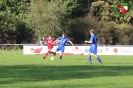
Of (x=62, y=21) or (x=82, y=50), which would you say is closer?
(x=82, y=50)

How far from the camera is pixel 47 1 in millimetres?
61406

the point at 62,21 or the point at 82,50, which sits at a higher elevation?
the point at 62,21

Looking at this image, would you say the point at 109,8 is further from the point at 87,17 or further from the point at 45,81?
the point at 45,81

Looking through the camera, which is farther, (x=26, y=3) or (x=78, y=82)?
(x=26, y=3)

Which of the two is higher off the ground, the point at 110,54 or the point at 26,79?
the point at 26,79

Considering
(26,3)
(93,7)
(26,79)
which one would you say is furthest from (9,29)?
(26,79)

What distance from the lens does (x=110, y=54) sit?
43781 millimetres

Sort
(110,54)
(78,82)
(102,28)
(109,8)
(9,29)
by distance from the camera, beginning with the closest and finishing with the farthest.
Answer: (78,82) < (110,54) < (9,29) < (102,28) < (109,8)

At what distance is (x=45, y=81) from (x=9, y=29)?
4483 centimetres

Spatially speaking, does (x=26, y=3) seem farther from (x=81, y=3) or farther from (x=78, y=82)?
(x=78, y=82)

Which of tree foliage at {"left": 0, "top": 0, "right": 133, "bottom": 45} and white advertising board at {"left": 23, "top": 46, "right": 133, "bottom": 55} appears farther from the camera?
tree foliage at {"left": 0, "top": 0, "right": 133, "bottom": 45}

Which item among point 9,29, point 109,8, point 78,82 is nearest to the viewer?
point 78,82

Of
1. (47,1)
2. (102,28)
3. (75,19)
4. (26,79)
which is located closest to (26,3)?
A: (47,1)

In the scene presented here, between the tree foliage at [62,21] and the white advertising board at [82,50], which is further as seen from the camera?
the tree foliage at [62,21]
